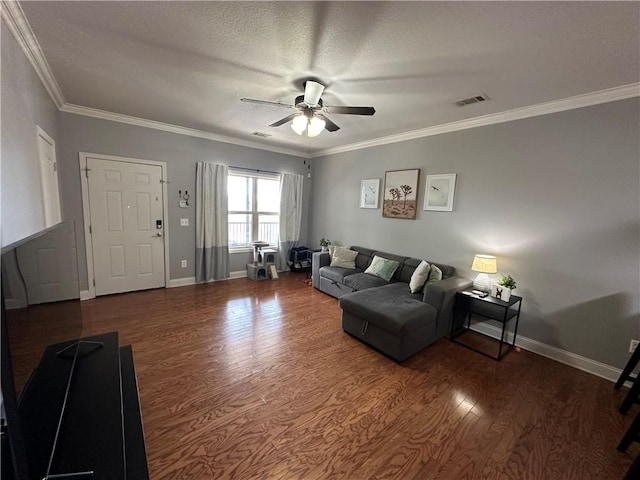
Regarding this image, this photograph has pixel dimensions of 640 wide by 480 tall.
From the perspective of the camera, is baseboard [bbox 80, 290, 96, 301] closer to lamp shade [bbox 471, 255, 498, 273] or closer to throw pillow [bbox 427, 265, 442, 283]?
throw pillow [bbox 427, 265, 442, 283]

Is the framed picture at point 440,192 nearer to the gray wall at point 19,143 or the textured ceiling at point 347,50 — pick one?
the textured ceiling at point 347,50

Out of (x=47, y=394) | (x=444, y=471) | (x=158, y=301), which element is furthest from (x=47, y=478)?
(x=158, y=301)

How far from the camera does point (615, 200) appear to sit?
7.75 feet

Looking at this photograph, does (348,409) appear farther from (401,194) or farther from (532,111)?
(532,111)

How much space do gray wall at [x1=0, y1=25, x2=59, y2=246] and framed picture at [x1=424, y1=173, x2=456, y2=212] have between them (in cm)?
419

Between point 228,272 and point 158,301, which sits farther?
point 228,272

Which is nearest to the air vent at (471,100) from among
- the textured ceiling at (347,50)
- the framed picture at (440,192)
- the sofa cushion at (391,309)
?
the textured ceiling at (347,50)

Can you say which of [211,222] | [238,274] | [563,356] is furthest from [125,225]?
[563,356]

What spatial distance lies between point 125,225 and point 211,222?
123cm

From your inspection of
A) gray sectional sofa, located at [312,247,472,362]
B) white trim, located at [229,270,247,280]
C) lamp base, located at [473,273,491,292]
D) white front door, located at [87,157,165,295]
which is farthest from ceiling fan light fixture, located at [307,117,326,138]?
white trim, located at [229,270,247,280]

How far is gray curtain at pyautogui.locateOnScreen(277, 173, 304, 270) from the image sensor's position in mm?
5480

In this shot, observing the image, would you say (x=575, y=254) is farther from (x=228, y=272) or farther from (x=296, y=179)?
(x=228, y=272)

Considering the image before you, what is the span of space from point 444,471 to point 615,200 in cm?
275

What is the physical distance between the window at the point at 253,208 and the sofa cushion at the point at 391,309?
2.97 m
